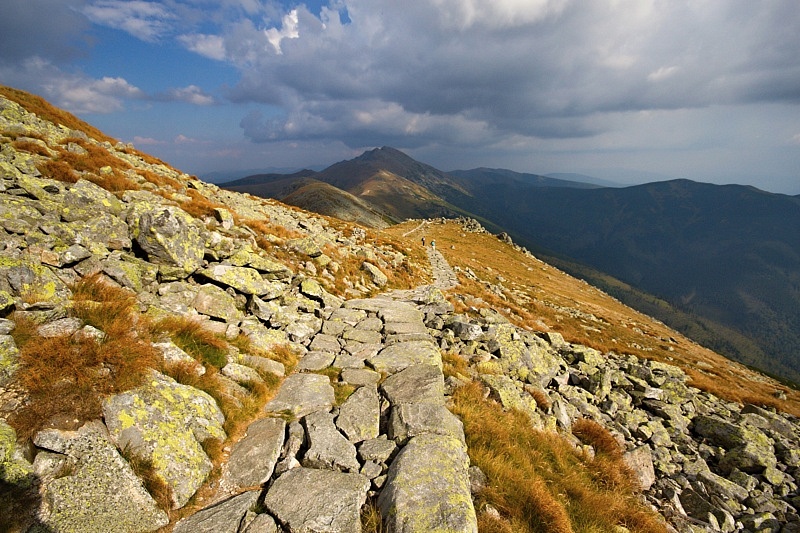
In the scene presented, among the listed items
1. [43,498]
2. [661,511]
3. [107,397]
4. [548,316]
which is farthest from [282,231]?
[548,316]

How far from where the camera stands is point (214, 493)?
19.4 ft

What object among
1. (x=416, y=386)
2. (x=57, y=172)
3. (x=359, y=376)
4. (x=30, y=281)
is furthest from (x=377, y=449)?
(x=57, y=172)

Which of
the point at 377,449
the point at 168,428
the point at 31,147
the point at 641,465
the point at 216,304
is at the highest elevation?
the point at 31,147

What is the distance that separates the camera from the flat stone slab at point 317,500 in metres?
5.31

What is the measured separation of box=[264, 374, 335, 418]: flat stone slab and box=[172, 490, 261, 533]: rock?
8.12 feet

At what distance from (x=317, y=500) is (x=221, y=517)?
4.95 ft

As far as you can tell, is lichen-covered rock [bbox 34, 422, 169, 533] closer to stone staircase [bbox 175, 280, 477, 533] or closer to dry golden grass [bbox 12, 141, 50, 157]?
stone staircase [bbox 175, 280, 477, 533]

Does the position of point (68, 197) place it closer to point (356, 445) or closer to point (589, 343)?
point (356, 445)

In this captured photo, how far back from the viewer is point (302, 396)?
8.82 m

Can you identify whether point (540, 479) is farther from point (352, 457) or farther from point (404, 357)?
point (404, 357)

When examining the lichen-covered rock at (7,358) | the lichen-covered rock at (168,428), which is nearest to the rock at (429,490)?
the lichen-covered rock at (168,428)

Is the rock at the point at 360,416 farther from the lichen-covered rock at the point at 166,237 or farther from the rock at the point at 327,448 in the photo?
the lichen-covered rock at the point at 166,237

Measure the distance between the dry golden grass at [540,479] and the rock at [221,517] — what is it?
4035 mm

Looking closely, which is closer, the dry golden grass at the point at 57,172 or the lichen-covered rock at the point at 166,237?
the lichen-covered rock at the point at 166,237
